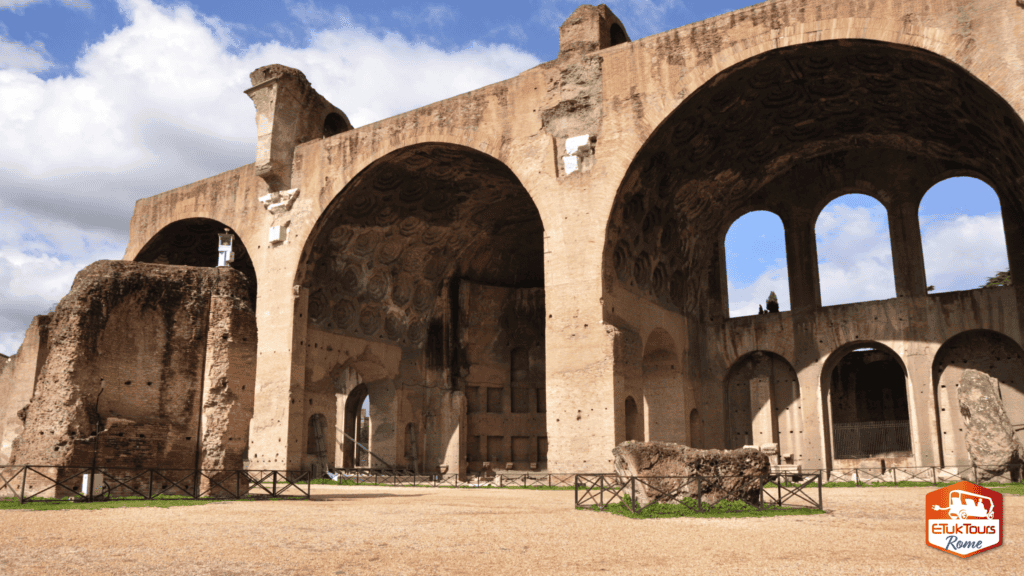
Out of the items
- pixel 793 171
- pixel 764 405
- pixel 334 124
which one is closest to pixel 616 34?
pixel 793 171

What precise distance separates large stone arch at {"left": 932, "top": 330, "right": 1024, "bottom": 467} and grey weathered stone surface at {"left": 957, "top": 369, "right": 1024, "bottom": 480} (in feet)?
6.16

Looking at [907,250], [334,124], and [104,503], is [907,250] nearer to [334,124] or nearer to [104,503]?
[334,124]

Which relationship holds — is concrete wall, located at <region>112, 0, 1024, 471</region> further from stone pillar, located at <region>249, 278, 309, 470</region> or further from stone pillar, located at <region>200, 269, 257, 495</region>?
stone pillar, located at <region>200, 269, 257, 495</region>

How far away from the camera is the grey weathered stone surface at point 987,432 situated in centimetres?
1436

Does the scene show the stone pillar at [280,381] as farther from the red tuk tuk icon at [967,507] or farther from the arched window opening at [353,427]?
the red tuk tuk icon at [967,507]

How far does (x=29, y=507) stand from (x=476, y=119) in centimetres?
1085

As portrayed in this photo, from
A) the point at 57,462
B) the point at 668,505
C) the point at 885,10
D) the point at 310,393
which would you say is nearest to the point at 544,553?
the point at 668,505

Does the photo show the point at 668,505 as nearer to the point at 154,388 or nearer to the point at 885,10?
the point at 154,388

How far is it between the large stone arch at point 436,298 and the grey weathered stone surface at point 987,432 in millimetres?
10708

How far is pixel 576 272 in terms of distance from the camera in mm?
14758

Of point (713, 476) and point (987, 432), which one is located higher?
point (987, 432)

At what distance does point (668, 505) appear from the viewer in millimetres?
8844
